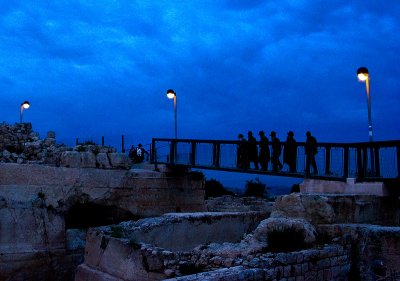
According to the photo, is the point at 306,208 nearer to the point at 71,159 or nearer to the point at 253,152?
the point at 253,152

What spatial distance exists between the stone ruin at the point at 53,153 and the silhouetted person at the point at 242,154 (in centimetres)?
364

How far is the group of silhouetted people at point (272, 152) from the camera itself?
12.0 meters

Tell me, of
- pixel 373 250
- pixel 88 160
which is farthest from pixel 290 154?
pixel 88 160

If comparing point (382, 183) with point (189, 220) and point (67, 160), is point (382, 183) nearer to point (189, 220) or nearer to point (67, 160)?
point (189, 220)

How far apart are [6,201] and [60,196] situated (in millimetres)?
1609

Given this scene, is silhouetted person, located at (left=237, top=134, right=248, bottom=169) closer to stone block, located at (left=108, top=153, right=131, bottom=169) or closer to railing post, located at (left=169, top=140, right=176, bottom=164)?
railing post, located at (left=169, top=140, right=176, bottom=164)

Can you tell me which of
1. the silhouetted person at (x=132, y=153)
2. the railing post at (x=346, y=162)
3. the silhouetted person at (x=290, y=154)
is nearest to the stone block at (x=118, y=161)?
the silhouetted person at (x=132, y=153)

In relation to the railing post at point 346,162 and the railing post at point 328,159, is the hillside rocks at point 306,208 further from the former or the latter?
the railing post at point 328,159

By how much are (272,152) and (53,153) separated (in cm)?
727

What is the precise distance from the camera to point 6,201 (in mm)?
12438

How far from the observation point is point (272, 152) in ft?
43.7

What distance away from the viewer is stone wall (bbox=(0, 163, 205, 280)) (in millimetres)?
12219

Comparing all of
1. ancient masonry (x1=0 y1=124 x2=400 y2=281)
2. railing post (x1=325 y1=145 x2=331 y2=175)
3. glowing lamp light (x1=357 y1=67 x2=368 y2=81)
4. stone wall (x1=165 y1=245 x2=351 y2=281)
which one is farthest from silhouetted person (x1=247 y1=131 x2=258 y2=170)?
stone wall (x1=165 y1=245 x2=351 y2=281)

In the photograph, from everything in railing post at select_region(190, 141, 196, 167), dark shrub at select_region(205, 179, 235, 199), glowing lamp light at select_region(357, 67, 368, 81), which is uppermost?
glowing lamp light at select_region(357, 67, 368, 81)
